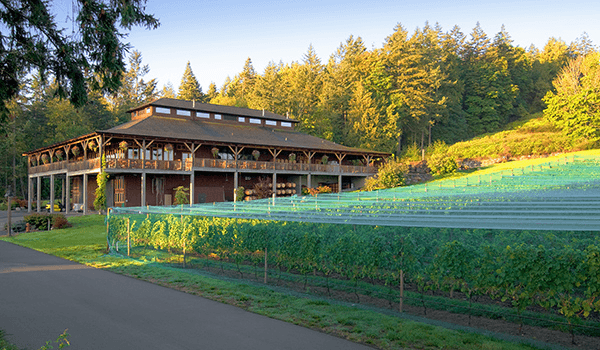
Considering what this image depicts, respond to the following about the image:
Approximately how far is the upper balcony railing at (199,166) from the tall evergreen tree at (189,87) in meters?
42.0

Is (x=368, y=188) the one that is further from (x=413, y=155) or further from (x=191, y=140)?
(x=413, y=155)

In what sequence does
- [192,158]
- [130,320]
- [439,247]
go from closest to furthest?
1. [130,320]
2. [439,247]
3. [192,158]

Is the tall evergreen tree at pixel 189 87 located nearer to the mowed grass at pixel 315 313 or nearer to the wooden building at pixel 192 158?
the wooden building at pixel 192 158

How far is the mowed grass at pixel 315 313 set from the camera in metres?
5.55

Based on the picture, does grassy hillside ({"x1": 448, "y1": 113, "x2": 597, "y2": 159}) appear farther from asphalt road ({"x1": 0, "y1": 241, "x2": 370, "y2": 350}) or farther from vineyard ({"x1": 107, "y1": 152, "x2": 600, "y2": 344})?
asphalt road ({"x1": 0, "y1": 241, "x2": 370, "y2": 350})

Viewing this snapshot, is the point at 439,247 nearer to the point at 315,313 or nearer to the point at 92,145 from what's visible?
the point at 315,313

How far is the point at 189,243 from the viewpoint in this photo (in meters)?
12.0

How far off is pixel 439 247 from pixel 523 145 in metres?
36.9

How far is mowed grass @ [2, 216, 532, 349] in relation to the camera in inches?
218

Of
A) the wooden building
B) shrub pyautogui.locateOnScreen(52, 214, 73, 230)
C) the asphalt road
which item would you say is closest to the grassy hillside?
the wooden building

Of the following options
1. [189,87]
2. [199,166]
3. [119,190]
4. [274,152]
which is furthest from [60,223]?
[189,87]

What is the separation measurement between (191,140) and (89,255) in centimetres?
1781

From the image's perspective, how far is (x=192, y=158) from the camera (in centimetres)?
3088

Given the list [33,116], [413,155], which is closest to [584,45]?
[413,155]
